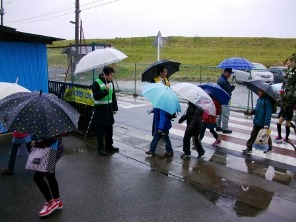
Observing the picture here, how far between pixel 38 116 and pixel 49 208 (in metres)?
1.37

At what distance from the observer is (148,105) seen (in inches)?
545

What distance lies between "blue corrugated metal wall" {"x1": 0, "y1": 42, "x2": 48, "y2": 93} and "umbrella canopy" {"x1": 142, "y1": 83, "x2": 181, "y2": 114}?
4.22 m

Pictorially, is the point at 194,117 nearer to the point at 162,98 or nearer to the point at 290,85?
the point at 162,98

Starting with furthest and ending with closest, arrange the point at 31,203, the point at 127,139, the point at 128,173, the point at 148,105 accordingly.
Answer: the point at 148,105 < the point at 127,139 < the point at 128,173 < the point at 31,203

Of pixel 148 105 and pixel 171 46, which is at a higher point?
pixel 171 46

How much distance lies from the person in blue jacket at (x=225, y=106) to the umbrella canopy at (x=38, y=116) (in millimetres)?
5385

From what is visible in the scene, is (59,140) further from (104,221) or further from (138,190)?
(138,190)

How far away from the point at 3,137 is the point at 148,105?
21.8ft

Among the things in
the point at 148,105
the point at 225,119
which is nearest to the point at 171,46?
the point at 148,105

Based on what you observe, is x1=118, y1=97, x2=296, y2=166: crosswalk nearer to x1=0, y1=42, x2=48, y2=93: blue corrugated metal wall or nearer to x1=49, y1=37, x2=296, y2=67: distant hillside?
x1=0, y1=42, x2=48, y2=93: blue corrugated metal wall

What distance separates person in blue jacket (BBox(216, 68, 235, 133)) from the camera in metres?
8.75

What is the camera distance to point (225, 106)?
9180 millimetres

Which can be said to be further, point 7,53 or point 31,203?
point 7,53

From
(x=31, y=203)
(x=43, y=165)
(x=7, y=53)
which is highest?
(x=7, y=53)
